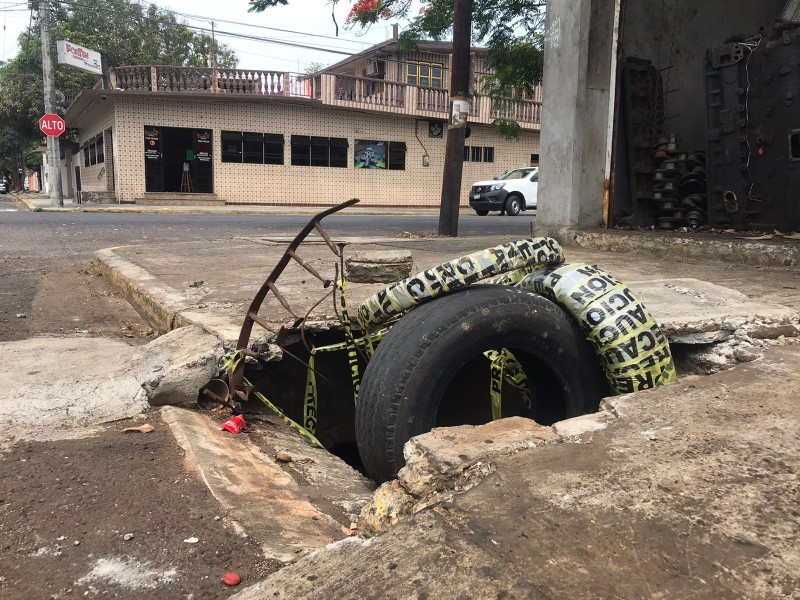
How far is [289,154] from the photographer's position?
25109 mm

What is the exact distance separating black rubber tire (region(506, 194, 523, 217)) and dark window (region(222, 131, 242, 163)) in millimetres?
10518

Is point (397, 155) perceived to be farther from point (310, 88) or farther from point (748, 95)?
point (748, 95)

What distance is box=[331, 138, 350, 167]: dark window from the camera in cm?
2594

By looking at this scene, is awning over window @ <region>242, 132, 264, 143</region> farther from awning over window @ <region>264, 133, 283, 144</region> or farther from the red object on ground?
the red object on ground

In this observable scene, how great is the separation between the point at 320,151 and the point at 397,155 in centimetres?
342

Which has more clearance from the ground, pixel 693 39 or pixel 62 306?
pixel 693 39

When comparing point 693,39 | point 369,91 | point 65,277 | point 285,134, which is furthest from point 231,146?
point 693,39

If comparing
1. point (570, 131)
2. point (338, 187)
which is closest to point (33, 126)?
point (338, 187)

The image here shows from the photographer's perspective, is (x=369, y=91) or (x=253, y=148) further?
(x=369, y=91)

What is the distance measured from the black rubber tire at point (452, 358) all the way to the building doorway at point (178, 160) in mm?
23595

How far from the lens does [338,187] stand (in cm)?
2619

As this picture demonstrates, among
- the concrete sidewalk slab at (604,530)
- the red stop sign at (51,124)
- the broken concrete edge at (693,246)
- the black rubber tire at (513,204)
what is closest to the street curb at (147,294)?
the concrete sidewalk slab at (604,530)

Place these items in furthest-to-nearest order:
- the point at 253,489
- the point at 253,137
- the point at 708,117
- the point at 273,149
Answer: the point at 273,149 → the point at 253,137 → the point at 708,117 → the point at 253,489

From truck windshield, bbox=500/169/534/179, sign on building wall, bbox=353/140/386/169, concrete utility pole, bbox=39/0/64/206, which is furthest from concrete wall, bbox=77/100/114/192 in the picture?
truck windshield, bbox=500/169/534/179
